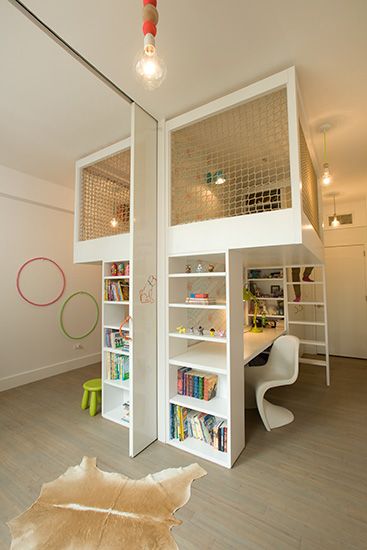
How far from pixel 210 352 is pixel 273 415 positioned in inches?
37.1

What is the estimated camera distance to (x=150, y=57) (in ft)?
3.24

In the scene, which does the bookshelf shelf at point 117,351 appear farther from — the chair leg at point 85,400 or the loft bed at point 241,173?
the loft bed at point 241,173

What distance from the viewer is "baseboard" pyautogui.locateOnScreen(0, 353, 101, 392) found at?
365 centimetres

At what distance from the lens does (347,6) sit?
1481mm

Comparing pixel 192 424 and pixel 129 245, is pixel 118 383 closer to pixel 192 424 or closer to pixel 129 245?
pixel 192 424

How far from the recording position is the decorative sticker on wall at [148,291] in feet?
7.47

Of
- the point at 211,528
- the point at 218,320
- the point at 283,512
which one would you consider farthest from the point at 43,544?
the point at 218,320

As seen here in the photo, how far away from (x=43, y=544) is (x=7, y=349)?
9.60ft

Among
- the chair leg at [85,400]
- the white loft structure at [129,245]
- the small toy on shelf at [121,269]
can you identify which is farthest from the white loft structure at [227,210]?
the chair leg at [85,400]

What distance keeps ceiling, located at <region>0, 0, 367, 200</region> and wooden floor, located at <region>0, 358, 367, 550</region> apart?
2.99 meters

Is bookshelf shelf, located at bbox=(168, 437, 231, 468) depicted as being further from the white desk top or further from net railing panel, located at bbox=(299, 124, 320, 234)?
net railing panel, located at bbox=(299, 124, 320, 234)

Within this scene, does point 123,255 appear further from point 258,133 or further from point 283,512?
point 283,512

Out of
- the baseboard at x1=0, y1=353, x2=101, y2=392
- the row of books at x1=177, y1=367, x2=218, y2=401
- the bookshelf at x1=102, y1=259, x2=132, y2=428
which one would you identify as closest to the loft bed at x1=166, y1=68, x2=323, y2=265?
the bookshelf at x1=102, y1=259, x2=132, y2=428

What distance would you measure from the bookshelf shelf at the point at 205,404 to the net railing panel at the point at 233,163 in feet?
5.32
